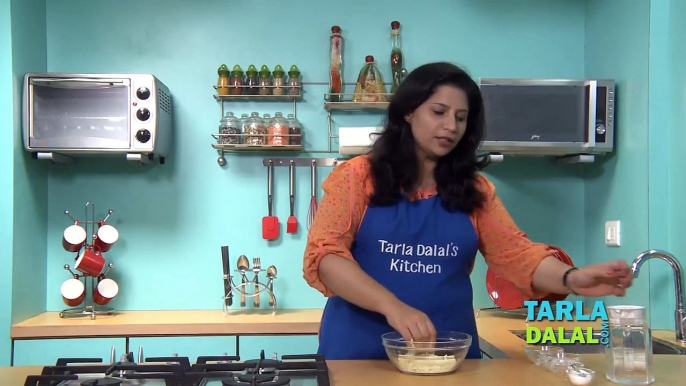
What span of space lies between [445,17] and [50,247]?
1.92 metres

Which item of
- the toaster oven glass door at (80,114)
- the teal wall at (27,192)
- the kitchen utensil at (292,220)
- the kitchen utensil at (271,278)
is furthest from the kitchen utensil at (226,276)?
the teal wall at (27,192)

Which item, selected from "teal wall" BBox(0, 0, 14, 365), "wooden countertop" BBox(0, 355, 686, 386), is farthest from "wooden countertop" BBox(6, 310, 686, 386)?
"wooden countertop" BBox(0, 355, 686, 386)

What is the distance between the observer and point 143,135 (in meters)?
2.53

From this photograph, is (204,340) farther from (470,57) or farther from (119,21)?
(470,57)

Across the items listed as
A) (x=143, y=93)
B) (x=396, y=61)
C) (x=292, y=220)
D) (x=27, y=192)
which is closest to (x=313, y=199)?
(x=292, y=220)

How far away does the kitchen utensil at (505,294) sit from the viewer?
2598 millimetres

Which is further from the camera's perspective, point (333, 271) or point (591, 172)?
point (591, 172)

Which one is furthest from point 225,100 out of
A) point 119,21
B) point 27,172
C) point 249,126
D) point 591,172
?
point 591,172

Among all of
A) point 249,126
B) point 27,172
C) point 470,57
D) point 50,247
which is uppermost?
point 470,57

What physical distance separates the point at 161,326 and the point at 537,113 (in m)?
1.59

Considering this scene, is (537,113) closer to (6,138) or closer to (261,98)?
(261,98)

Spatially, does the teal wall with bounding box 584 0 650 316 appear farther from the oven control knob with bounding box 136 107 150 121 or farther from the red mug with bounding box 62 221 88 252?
the red mug with bounding box 62 221 88 252

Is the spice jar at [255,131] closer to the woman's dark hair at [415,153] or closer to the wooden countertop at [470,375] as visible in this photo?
the woman's dark hair at [415,153]

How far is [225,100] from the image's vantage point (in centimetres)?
286
